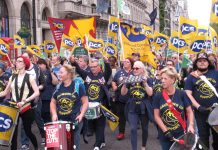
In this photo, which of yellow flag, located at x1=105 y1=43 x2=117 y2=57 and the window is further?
the window

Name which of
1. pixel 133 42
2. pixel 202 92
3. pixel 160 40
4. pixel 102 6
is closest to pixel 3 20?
pixel 102 6

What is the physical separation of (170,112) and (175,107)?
0.09 metres

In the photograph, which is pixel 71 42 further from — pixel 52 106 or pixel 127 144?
pixel 52 106

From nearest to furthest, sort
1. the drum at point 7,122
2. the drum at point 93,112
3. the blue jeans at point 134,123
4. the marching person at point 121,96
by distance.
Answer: the drum at point 7,122, the blue jeans at point 134,123, the drum at point 93,112, the marching person at point 121,96

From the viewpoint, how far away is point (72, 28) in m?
14.6

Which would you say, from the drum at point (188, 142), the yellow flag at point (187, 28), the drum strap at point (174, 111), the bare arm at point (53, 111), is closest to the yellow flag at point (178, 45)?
the yellow flag at point (187, 28)

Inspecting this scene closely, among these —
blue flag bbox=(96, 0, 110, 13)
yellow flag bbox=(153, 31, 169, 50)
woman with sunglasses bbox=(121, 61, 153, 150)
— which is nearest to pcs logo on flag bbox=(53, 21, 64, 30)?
yellow flag bbox=(153, 31, 169, 50)

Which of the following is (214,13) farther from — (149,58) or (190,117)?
(149,58)

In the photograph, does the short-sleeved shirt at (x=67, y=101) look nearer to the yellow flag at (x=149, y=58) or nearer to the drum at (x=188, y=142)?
the drum at (x=188, y=142)

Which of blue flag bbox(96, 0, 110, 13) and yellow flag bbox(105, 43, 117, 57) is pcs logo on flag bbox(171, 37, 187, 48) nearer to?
yellow flag bbox(105, 43, 117, 57)

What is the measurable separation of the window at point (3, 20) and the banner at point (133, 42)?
16.6 meters

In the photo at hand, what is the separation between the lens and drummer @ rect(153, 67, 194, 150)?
5395 mm

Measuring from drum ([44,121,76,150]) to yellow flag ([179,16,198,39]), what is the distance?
23.8 ft

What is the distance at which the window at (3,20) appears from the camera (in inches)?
1101
